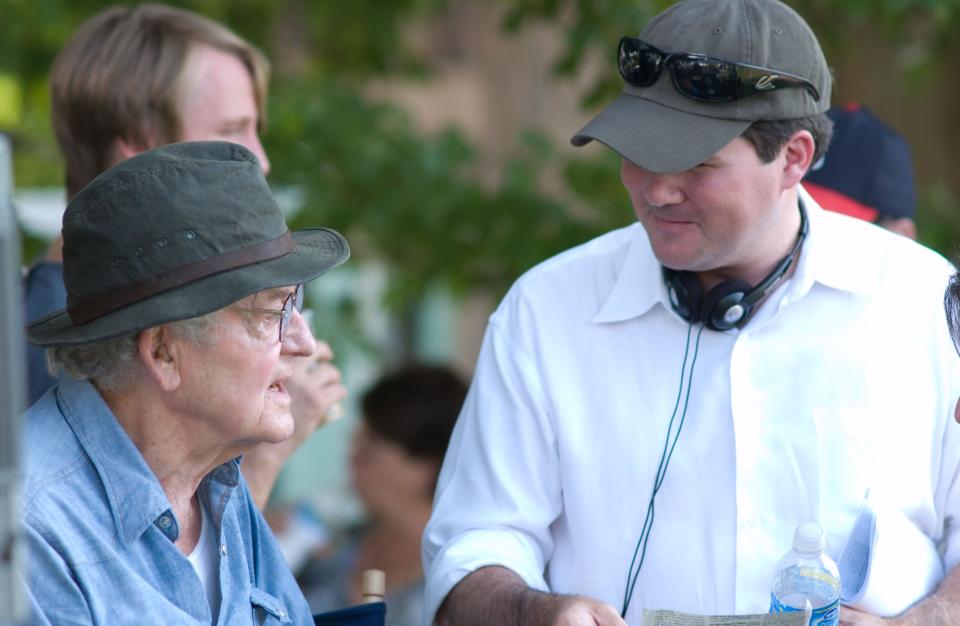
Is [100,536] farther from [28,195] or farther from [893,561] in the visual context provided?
[28,195]

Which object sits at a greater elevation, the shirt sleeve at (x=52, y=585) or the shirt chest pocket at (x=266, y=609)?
the shirt sleeve at (x=52, y=585)

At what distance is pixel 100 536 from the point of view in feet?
7.29

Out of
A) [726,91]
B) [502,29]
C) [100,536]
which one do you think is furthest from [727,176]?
[502,29]

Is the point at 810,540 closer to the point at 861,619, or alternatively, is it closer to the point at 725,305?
the point at 861,619

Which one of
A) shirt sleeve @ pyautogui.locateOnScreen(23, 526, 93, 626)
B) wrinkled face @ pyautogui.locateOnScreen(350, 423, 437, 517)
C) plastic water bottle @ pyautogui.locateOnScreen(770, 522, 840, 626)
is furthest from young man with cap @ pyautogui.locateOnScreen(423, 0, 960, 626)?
wrinkled face @ pyautogui.locateOnScreen(350, 423, 437, 517)

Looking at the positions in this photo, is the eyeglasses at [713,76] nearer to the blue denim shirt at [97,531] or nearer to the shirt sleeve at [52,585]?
Result: the blue denim shirt at [97,531]

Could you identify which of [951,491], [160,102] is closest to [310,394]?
[160,102]

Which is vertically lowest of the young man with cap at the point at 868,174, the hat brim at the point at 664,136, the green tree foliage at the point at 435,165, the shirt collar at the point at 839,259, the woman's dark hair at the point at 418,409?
the woman's dark hair at the point at 418,409

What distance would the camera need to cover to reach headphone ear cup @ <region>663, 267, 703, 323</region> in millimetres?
2850

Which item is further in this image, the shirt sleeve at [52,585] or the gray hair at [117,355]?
the gray hair at [117,355]

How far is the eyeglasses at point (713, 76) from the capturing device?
2723 mm

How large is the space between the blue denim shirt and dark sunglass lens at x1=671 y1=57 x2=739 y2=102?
1324mm

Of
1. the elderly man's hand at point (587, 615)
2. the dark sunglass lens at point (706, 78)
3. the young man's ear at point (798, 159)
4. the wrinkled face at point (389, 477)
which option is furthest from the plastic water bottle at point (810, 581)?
the wrinkled face at point (389, 477)

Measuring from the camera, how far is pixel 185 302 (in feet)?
7.55
